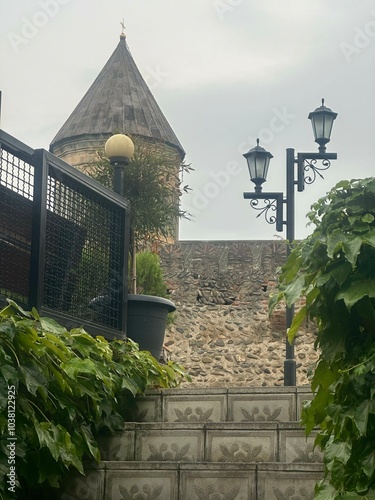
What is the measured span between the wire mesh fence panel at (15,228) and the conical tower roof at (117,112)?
1921cm

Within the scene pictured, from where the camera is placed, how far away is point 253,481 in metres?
5.27

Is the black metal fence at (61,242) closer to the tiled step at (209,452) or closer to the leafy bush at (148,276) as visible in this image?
the tiled step at (209,452)

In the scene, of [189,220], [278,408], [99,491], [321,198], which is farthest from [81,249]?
[189,220]

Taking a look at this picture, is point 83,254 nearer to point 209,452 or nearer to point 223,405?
point 223,405

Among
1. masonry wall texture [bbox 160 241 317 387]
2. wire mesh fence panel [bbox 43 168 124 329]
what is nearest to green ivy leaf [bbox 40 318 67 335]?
wire mesh fence panel [bbox 43 168 124 329]

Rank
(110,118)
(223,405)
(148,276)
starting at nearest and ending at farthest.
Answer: (223,405), (148,276), (110,118)

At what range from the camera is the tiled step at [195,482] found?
5.20 metres

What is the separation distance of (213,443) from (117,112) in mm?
21865

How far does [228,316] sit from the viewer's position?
17547 mm

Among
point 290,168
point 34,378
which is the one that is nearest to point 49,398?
point 34,378

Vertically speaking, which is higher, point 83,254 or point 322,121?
point 322,121

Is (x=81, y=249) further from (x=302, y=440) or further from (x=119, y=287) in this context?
(x=302, y=440)

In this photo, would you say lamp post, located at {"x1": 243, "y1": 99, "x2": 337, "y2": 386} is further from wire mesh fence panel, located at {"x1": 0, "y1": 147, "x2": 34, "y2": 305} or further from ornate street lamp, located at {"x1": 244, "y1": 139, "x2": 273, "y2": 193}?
wire mesh fence panel, located at {"x1": 0, "y1": 147, "x2": 34, "y2": 305}

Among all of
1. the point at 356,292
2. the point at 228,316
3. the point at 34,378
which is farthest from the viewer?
the point at 228,316
